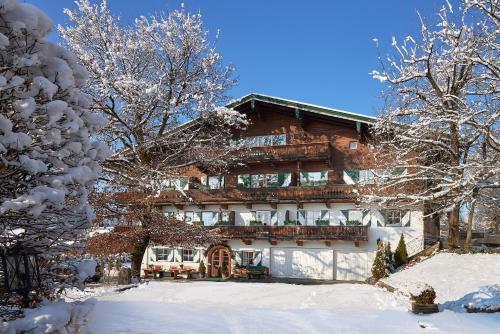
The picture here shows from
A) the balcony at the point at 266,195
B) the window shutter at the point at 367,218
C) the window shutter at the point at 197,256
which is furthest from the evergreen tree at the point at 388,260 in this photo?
the window shutter at the point at 197,256

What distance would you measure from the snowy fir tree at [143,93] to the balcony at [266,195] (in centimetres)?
618

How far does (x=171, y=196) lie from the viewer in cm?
3241

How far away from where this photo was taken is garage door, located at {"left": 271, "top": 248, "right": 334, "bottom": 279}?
95.1ft

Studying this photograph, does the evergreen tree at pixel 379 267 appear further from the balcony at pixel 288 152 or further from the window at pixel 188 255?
the window at pixel 188 255

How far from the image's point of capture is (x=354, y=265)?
28234 millimetres

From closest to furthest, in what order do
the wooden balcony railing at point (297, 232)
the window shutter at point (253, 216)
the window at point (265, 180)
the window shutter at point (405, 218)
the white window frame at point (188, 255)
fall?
the window shutter at point (405, 218)
the wooden balcony railing at point (297, 232)
the window at point (265, 180)
the window shutter at point (253, 216)
the white window frame at point (188, 255)

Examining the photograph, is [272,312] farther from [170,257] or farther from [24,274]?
[170,257]

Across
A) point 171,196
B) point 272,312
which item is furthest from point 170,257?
point 272,312

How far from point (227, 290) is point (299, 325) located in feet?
26.9

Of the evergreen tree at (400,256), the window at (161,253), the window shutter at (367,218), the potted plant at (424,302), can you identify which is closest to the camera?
the potted plant at (424,302)

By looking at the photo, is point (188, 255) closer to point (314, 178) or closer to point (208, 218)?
point (208, 218)

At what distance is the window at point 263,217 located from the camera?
31125mm

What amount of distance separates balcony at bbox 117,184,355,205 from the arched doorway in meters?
3.46

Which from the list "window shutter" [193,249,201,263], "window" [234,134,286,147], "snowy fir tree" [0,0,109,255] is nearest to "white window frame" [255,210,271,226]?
"window" [234,134,286,147]
